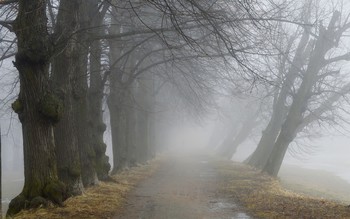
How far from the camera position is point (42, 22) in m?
8.62

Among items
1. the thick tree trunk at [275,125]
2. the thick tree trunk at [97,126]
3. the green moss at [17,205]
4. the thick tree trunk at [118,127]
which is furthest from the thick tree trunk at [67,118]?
the thick tree trunk at [275,125]

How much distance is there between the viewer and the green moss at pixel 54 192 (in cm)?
877

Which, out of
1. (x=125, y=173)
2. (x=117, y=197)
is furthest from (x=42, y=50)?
(x=125, y=173)

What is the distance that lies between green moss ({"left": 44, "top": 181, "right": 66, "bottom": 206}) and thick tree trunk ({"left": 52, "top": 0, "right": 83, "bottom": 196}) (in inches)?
57.7

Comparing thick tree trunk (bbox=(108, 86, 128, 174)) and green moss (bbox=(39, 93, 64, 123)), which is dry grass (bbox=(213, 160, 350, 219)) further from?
thick tree trunk (bbox=(108, 86, 128, 174))

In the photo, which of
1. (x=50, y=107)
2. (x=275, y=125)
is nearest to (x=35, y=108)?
(x=50, y=107)

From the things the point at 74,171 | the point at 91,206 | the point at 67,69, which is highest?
the point at 67,69

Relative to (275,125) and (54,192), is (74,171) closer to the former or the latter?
(54,192)

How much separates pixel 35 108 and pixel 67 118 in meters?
2.17

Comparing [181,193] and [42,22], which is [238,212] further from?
[42,22]

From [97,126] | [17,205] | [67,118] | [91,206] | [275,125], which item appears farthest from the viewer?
[275,125]

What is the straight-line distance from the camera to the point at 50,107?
8648 mm

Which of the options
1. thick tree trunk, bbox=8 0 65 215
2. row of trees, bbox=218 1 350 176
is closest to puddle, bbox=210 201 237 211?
thick tree trunk, bbox=8 0 65 215

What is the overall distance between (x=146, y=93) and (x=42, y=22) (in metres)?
19.9
